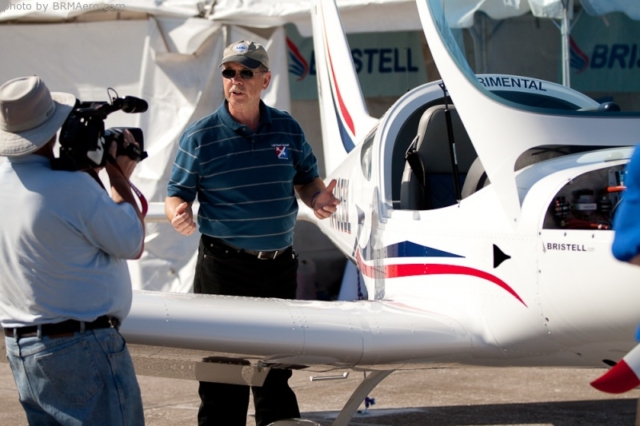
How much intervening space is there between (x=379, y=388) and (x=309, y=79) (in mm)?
4232

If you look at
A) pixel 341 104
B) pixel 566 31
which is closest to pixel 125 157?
pixel 566 31

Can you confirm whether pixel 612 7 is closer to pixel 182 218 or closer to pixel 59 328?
pixel 182 218

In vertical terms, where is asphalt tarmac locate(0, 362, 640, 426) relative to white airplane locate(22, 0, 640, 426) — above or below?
below

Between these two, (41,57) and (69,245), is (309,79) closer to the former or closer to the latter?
(41,57)

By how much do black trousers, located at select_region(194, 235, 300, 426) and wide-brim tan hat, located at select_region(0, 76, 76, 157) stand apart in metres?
1.66

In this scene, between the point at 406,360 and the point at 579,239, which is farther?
the point at 406,360

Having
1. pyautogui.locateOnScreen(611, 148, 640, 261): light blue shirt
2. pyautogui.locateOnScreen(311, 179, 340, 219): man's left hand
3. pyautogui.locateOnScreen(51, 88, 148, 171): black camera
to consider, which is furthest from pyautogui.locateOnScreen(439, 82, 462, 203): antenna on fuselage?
pyautogui.locateOnScreen(611, 148, 640, 261): light blue shirt

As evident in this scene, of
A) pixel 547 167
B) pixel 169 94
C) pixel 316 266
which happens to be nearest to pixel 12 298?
pixel 547 167

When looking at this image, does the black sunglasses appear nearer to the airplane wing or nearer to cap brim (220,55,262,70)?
cap brim (220,55,262,70)

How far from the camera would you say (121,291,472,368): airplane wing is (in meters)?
3.61

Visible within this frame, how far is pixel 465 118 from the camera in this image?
3975mm

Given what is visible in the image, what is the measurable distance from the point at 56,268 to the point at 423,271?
7.37ft

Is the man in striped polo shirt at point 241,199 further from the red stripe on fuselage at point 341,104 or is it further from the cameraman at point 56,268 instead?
the red stripe on fuselage at point 341,104

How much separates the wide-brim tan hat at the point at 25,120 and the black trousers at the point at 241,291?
65.4 inches
